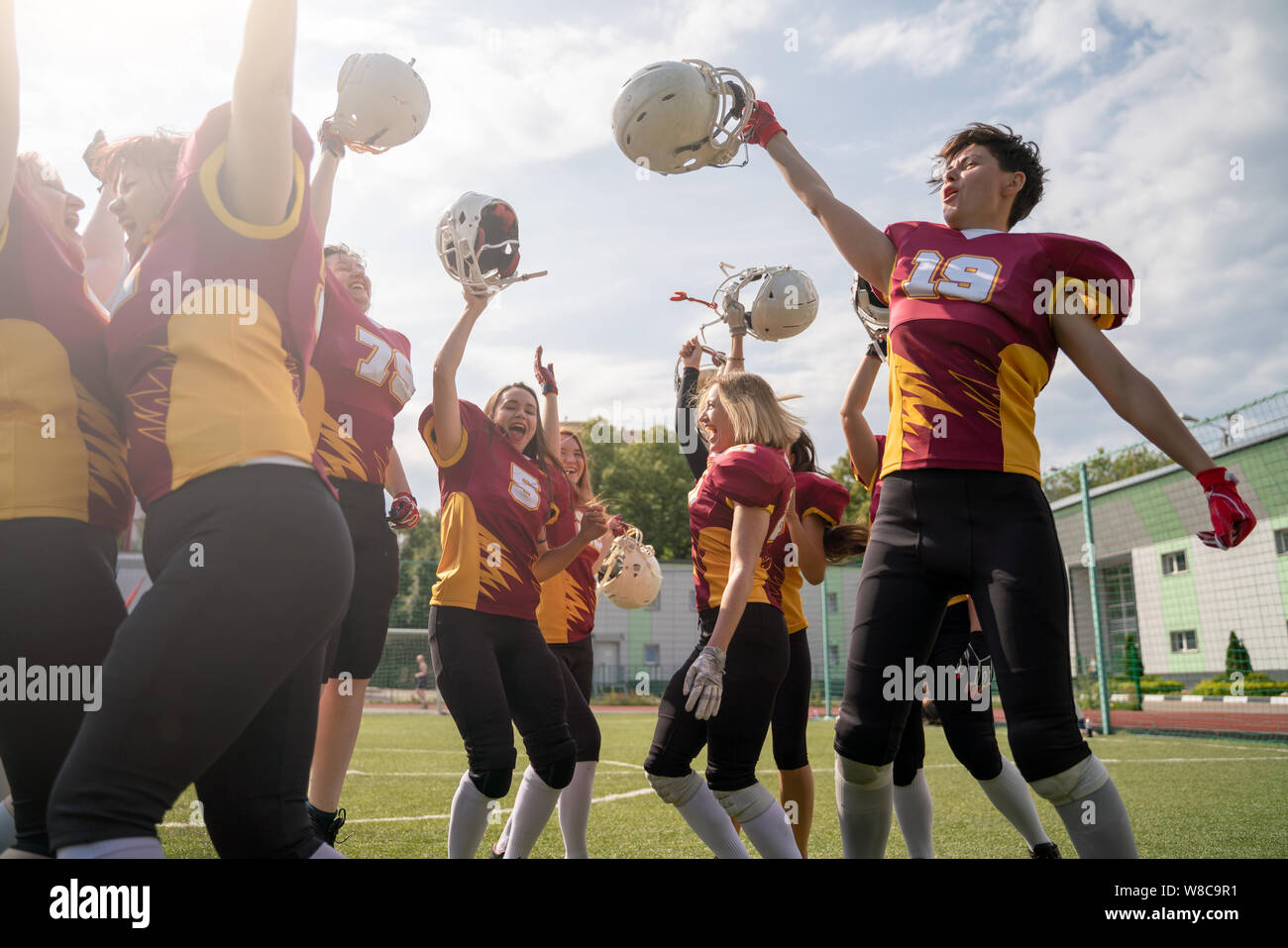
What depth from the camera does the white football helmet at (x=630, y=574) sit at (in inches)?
242

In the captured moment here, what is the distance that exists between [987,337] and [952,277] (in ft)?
0.85

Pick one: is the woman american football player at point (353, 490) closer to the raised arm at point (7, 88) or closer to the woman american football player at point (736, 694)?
the woman american football player at point (736, 694)

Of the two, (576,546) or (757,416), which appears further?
(576,546)

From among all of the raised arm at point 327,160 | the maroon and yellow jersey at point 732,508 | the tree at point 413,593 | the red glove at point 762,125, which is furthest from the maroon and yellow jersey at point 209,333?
the tree at point 413,593

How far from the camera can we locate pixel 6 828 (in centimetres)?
271

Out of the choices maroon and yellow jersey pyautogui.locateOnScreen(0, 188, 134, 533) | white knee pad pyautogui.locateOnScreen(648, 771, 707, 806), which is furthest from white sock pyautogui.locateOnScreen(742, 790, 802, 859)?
maroon and yellow jersey pyautogui.locateOnScreen(0, 188, 134, 533)

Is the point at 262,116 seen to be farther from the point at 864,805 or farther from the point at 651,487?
the point at 651,487

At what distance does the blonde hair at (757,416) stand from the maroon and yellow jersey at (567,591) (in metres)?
1.47

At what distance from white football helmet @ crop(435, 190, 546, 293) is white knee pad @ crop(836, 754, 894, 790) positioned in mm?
2195

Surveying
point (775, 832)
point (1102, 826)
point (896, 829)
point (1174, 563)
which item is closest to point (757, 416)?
point (775, 832)
